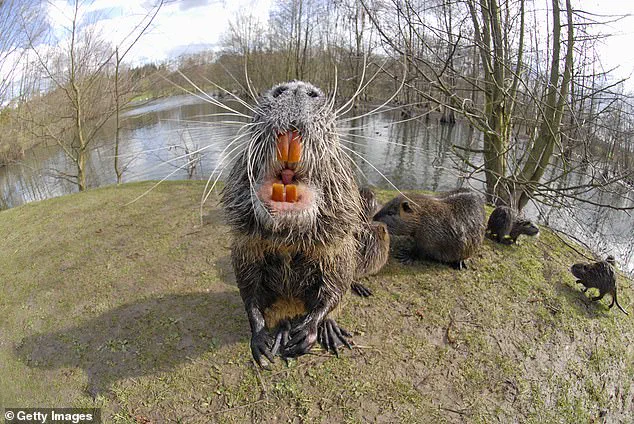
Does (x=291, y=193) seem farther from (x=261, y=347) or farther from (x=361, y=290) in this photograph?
(x=361, y=290)

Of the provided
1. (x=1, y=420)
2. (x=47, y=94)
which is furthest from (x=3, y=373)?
(x=47, y=94)

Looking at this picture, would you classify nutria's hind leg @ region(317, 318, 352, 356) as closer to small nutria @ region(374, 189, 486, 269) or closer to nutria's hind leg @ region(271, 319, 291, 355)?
nutria's hind leg @ region(271, 319, 291, 355)

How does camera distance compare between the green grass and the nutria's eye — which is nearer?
the nutria's eye

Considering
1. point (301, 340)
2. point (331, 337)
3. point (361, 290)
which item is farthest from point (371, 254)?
point (301, 340)

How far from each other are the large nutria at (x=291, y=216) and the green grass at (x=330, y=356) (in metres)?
0.66

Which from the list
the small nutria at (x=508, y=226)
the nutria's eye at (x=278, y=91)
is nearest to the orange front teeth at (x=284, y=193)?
the nutria's eye at (x=278, y=91)

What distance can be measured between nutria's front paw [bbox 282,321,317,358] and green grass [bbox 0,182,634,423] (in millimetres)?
627

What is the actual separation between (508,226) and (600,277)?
1155mm

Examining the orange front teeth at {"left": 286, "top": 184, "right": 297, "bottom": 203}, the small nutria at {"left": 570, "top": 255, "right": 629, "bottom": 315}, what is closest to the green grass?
the small nutria at {"left": 570, "top": 255, "right": 629, "bottom": 315}

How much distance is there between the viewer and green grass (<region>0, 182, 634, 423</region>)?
9.09 feet

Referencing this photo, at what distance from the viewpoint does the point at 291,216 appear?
1756 mm

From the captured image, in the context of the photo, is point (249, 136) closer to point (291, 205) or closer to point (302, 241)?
point (291, 205)

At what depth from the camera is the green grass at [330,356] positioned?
2.77 m

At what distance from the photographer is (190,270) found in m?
4.50
